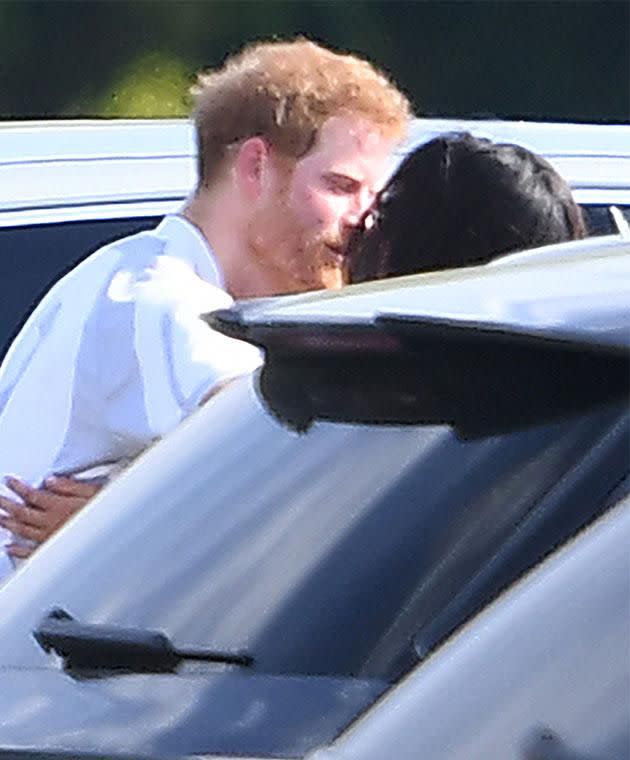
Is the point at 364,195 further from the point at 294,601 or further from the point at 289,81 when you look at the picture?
the point at 294,601

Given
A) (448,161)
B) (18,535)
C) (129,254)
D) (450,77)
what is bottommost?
(450,77)

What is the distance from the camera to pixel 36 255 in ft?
16.9

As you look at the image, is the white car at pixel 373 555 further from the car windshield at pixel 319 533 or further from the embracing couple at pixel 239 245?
the embracing couple at pixel 239 245

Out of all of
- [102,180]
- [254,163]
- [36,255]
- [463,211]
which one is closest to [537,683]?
[463,211]

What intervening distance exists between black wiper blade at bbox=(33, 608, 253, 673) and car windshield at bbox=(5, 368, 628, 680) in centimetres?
1

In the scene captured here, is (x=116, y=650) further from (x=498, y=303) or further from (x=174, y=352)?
(x=174, y=352)

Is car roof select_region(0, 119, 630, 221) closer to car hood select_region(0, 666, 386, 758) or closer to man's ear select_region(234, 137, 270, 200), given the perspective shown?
man's ear select_region(234, 137, 270, 200)

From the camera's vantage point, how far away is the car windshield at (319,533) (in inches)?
101

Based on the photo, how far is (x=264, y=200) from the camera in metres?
4.37

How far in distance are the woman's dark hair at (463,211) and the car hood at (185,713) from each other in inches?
45.0

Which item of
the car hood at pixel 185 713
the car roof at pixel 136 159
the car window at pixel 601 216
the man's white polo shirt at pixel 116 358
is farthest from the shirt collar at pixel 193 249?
the car hood at pixel 185 713

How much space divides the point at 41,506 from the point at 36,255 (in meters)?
1.13

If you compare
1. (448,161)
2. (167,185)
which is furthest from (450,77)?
(448,161)

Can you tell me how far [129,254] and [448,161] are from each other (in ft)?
1.90
